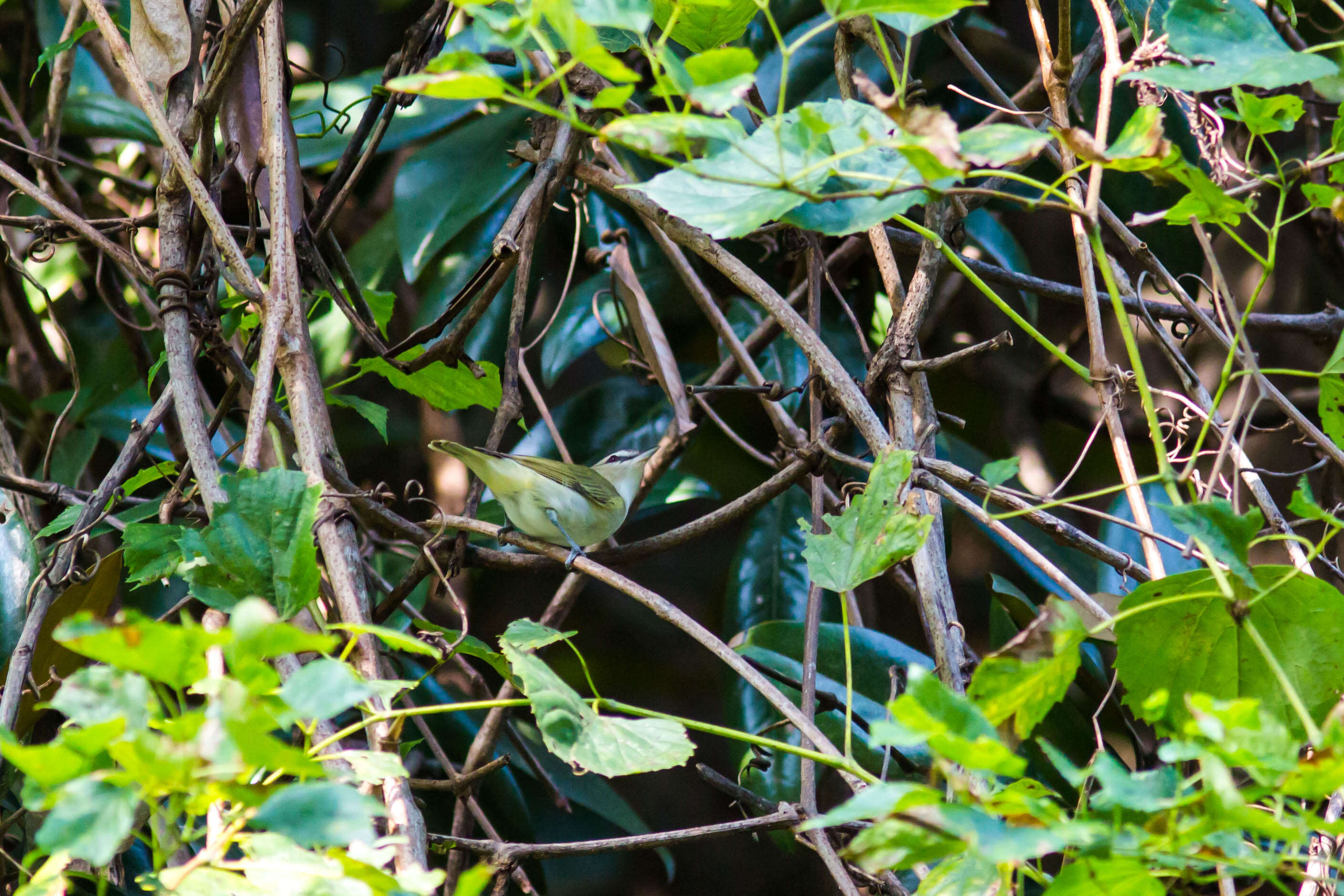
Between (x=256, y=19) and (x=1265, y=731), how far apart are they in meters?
1.20

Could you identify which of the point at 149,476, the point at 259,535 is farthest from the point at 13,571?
the point at 259,535

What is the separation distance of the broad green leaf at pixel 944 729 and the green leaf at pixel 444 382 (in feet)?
3.01

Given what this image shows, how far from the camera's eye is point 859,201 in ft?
2.07

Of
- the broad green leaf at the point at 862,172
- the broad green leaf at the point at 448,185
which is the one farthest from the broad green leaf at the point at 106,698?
the broad green leaf at the point at 448,185

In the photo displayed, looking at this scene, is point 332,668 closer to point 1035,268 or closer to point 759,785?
point 759,785

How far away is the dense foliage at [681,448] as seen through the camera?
0.52 m

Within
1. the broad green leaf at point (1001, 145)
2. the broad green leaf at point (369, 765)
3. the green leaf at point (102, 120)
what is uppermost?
the broad green leaf at point (1001, 145)

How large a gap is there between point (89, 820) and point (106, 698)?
0.20 feet

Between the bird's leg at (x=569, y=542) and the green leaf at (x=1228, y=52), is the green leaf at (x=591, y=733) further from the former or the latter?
the green leaf at (x=1228, y=52)

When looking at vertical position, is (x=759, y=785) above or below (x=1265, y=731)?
below

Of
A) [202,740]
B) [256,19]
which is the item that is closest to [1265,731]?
[202,740]

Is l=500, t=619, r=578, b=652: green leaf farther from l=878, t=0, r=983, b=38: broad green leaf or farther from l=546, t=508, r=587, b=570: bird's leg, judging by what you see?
l=878, t=0, r=983, b=38: broad green leaf

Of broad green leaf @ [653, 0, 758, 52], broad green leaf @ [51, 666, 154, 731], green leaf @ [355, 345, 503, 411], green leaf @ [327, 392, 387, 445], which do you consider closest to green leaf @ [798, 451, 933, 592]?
broad green leaf @ [653, 0, 758, 52]

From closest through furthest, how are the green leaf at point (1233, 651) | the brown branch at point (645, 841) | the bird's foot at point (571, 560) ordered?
the green leaf at point (1233, 651), the brown branch at point (645, 841), the bird's foot at point (571, 560)
